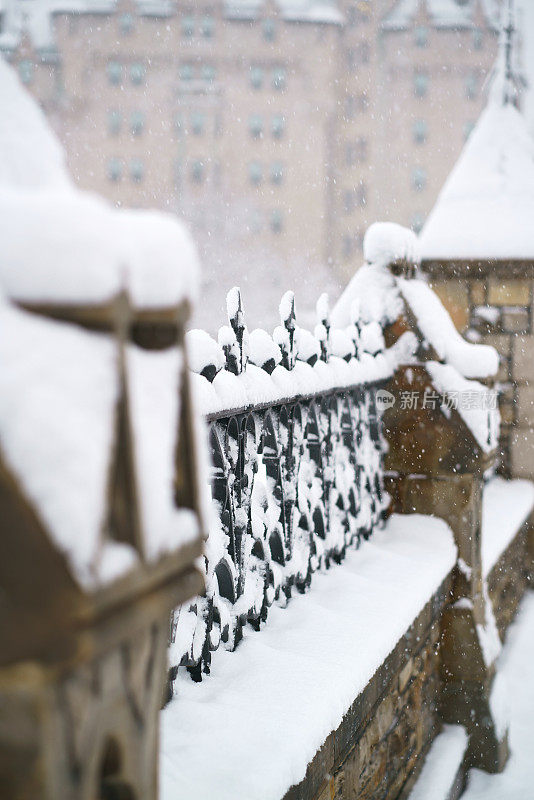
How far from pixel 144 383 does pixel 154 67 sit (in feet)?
168

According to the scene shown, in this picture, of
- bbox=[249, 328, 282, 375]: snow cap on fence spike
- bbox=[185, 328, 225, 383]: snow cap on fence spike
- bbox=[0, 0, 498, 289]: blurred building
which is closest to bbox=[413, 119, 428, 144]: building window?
bbox=[0, 0, 498, 289]: blurred building

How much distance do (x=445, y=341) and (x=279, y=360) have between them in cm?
133

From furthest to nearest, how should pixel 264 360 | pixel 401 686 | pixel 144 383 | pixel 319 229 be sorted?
pixel 319 229 → pixel 401 686 → pixel 264 360 → pixel 144 383

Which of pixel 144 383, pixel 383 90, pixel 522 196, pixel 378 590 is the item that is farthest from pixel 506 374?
pixel 383 90

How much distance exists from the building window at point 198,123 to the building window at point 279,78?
15.4 feet

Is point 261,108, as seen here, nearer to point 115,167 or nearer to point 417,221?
point 115,167

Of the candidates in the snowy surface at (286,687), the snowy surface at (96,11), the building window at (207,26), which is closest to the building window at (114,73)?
the snowy surface at (96,11)

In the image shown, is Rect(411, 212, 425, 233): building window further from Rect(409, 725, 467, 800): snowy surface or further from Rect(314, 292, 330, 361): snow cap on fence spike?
Rect(314, 292, 330, 361): snow cap on fence spike

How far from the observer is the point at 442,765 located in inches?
126

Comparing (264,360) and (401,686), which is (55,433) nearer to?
(264,360)

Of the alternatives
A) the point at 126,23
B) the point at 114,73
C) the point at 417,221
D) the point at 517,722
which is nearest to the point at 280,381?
the point at 517,722

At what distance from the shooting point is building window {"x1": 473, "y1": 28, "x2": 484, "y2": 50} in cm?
4850

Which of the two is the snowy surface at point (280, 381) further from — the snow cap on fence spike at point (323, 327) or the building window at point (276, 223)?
the building window at point (276, 223)

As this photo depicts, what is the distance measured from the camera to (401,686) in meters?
2.69
